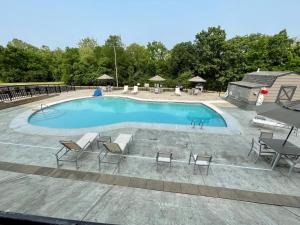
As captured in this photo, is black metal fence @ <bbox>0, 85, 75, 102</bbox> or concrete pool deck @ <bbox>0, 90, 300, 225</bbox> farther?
black metal fence @ <bbox>0, 85, 75, 102</bbox>

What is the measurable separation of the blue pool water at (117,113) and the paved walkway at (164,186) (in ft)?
20.4

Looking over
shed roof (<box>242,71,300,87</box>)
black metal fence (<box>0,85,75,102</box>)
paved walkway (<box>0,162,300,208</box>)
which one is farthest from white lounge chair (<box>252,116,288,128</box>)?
black metal fence (<box>0,85,75,102</box>)

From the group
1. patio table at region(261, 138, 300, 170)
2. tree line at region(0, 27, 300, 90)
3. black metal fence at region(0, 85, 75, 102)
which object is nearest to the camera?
patio table at region(261, 138, 300, 170)

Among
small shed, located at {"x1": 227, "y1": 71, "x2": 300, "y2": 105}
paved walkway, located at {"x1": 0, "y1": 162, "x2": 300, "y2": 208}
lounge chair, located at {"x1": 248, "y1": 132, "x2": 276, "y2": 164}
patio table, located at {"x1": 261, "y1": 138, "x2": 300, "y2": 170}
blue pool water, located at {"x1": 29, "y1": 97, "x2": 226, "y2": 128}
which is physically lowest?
blue pool water, located at {"x1": 29, "y1": 97, "x2": 226, "y2": 128}

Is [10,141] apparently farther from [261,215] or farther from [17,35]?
[17,35]

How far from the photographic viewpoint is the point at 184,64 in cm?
2433

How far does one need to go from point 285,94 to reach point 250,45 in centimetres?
1585

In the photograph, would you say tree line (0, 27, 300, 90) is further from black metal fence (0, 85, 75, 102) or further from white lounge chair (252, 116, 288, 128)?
white lounge chair (252, 116, 288, 128)

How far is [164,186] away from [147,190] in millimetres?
496

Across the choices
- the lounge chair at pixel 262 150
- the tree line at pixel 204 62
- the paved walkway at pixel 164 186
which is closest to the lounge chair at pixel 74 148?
the paved walkway at pixel 164 186

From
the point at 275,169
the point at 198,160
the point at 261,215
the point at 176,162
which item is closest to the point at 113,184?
the point at 176,162

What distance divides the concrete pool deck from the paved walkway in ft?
0.44

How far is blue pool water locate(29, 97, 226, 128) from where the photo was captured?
11.5 metres

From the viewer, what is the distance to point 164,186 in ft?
14.7
